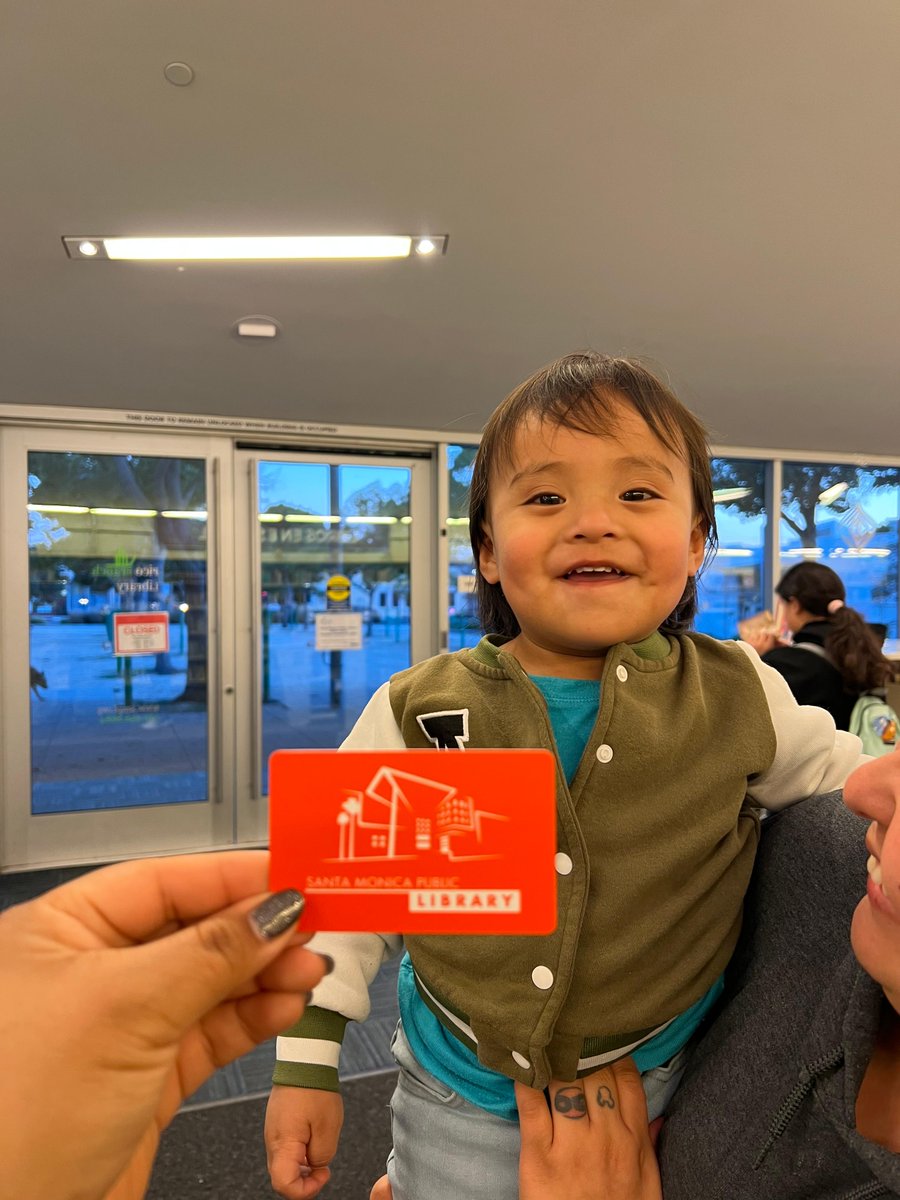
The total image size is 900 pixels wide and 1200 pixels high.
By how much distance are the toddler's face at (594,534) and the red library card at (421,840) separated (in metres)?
0.34

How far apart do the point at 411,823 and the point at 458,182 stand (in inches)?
74.7

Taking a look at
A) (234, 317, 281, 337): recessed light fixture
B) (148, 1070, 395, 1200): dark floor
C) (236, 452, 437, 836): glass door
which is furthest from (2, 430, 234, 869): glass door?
(148, 1070, 395, 1200): dark floor

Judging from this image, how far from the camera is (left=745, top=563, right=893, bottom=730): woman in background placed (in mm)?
2609

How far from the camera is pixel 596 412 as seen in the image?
2.85 ft

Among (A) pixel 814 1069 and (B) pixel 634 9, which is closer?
(A) pixel 814 1069

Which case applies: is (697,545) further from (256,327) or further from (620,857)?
(256,327)

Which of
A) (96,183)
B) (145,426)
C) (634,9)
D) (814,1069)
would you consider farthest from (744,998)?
(145,426)

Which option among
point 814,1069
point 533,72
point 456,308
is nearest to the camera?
point 814,1069

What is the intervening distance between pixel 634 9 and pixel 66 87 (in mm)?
1228

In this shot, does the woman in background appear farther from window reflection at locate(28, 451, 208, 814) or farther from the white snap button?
window reflection at locate(28, 451, 208, 814)

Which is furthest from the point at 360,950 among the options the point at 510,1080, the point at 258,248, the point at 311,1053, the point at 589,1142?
the point at 258,248

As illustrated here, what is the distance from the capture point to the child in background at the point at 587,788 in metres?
0.77

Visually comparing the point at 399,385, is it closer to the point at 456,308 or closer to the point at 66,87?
the point at 456,308

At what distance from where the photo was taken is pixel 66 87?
155cm
